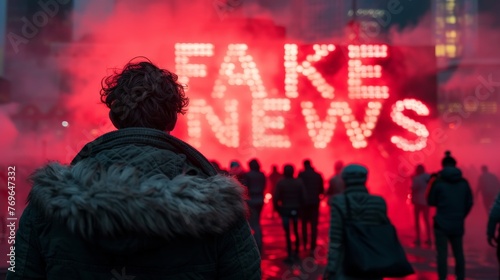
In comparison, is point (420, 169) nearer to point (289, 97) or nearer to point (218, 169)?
point (289, 97)

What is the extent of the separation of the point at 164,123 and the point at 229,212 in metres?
0.30

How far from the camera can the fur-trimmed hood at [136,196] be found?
1507 millimetres

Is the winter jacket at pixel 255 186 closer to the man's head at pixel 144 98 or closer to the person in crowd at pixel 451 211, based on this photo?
the person in crowd at pixel 451 211

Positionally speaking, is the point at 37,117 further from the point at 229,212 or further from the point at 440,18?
the point at 440,18

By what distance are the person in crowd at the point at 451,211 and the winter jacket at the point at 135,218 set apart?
5061 millimetres

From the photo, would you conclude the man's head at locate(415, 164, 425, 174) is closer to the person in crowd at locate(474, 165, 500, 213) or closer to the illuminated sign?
the illuminated sign

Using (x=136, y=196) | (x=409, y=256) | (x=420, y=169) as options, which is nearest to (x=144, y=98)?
(x=136, y=196)

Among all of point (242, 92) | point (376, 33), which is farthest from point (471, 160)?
point (242, 92)

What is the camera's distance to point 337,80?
880 centimetres

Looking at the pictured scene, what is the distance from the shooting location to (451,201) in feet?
20.9

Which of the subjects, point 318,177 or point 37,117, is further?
point 37,117

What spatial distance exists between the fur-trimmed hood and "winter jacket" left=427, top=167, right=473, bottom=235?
5115mm

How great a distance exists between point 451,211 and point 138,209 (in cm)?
539

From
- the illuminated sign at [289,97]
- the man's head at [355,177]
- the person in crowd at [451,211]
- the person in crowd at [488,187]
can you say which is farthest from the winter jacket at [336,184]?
the person in crowd at [488,187]
